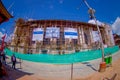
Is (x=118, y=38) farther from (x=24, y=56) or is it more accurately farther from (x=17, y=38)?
(x=24, y=56)

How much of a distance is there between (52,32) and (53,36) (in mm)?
1360

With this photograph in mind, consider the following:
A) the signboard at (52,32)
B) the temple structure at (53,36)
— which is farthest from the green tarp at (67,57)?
the signboard at (52,32)

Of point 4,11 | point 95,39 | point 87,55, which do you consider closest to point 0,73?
point 4,11

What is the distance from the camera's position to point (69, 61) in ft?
101

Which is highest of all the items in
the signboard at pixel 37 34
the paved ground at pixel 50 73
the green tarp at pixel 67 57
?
the signboard at pixel 37 34

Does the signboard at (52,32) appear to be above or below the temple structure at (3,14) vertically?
above

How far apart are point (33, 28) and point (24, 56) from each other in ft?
47.4

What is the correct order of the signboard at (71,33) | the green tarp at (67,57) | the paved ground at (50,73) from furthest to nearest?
1. the signboard at (71,33)
2. the green tarp at (67,57)
3. the paved ground at (50,73)

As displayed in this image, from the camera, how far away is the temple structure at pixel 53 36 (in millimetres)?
44281

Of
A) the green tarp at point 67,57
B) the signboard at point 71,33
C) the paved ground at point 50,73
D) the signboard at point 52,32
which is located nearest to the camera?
the paved ground at point 50,73

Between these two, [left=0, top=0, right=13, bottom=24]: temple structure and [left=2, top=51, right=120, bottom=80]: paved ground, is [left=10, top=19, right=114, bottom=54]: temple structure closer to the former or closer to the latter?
[left=2, top=51, right=120, bottom=80]: paved ground

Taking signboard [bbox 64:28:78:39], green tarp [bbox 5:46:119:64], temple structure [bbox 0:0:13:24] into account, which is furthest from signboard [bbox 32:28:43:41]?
temple structure [bbox 0:0:13:24]

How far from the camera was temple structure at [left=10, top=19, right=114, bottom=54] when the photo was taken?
44.3 metres

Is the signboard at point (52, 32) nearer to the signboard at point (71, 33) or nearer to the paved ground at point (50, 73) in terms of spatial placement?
the signboard at point (71, 33)
